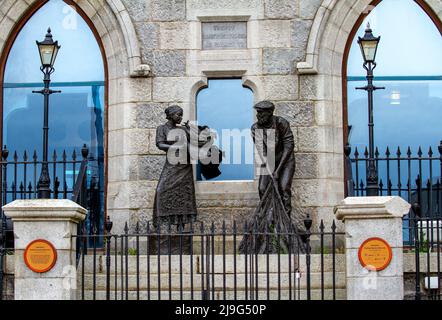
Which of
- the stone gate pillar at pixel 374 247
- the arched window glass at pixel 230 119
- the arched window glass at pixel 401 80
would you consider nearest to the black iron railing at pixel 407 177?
the arched window glass at pixel 401 80

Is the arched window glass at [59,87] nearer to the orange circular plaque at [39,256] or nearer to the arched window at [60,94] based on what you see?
the arched window at [60,94]

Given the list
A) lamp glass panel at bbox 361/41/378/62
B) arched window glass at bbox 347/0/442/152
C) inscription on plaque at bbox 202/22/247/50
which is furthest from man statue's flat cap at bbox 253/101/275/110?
arched window glass at bbox 347/0/442/152

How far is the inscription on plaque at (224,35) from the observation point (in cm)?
1792

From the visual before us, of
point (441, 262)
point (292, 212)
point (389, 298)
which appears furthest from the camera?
point (292, 212)

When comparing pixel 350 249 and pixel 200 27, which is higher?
pixel 200 27

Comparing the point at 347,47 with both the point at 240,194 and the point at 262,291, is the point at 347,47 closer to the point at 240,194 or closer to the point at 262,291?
the point at 240,194

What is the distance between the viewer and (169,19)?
17.9 m

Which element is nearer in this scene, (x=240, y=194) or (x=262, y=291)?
(x=262, y=291)

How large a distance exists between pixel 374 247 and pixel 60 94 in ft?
20.5

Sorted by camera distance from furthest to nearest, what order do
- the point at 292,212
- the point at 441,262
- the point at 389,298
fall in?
the point at 292,212 → the point at 441,262 → the point at 389,298

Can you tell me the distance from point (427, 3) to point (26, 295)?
7662 mm

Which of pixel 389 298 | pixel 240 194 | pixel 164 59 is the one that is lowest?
pixel 389 298

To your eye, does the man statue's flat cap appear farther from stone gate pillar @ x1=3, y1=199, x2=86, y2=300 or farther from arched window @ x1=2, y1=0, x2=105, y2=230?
stone gate pillar @ x1=3, y1=199, x2=86, y2=300

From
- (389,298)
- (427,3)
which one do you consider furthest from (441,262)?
(427,3)
